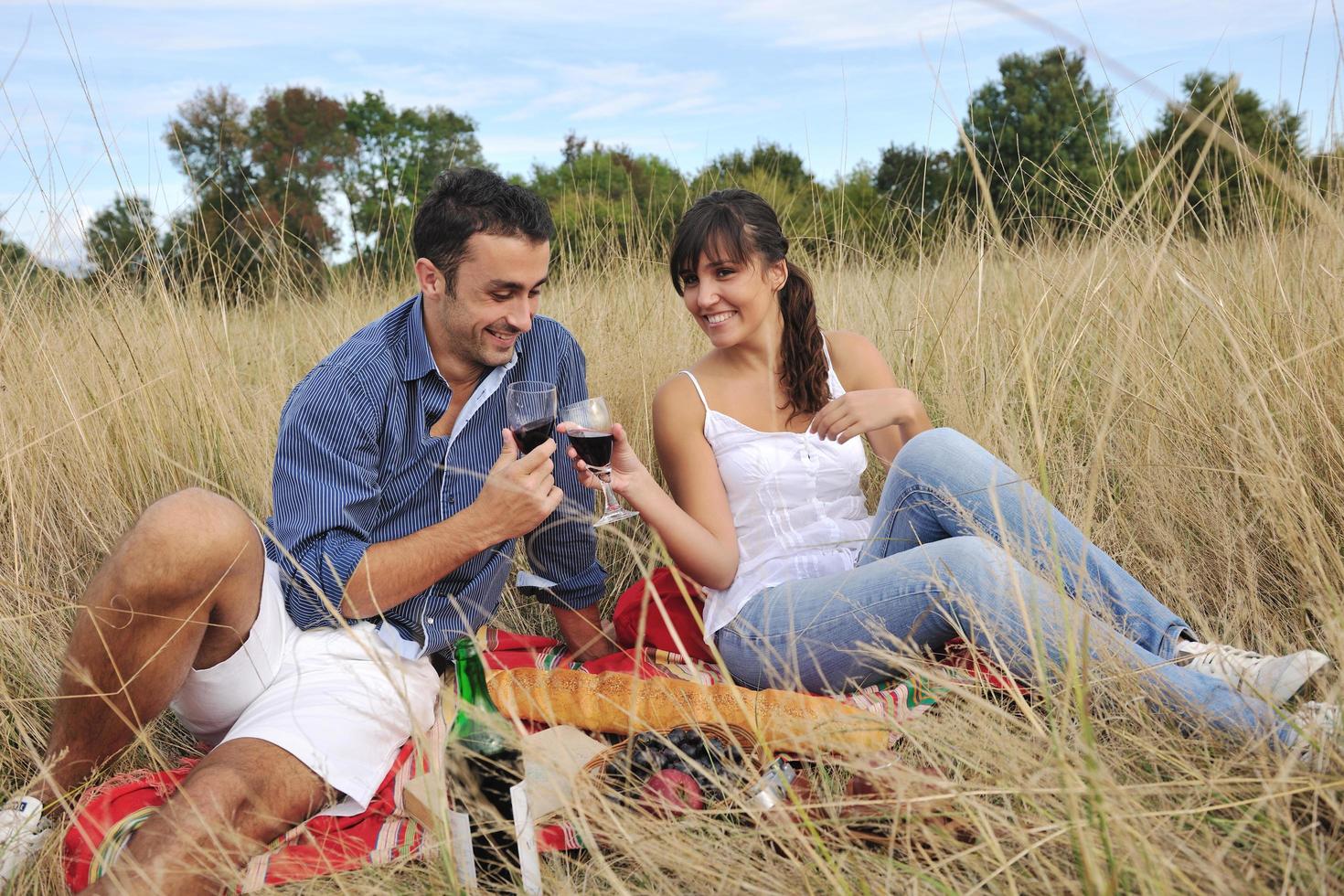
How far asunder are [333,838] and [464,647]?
62 centimetres

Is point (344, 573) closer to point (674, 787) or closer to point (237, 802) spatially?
point (237, 802)

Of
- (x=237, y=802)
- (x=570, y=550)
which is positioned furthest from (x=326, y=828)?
(x=570, y=550)

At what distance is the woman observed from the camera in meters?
2.29

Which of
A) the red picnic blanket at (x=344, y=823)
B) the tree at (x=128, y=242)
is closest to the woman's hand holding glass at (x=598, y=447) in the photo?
the red picnic blanket at (x=344, y=823)

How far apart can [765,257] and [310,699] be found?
182cm

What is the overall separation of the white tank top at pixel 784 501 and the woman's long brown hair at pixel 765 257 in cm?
19

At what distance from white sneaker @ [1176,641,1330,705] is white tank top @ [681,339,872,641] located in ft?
3.58

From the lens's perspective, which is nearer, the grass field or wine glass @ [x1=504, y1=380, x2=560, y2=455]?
the grass field

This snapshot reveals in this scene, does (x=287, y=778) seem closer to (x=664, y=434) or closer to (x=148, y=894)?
(x=148, y=894)

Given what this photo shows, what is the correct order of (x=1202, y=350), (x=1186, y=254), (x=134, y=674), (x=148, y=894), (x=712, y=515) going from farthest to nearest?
(x=1186, y=254), (x=1202, y=350), (x=712, y=515), (x=134, y=674), (x=148, y=894)

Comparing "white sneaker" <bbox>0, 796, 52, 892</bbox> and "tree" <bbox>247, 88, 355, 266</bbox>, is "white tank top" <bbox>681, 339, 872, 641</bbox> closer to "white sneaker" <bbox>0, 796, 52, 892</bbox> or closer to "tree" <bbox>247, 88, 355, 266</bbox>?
"white sneaker" <bbox>0, 796, 52, 892</bbox>

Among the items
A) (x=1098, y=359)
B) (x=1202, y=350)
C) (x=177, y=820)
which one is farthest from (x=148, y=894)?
(x=1098, y=359)

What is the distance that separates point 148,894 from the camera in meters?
1.73

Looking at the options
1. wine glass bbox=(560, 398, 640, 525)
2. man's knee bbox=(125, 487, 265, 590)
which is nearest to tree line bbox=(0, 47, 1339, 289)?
wine glass bbox=(560, 398, 640, 525)
